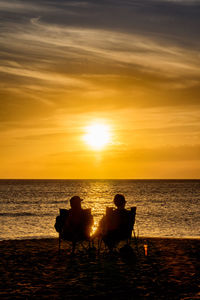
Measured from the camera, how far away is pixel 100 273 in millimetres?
7359

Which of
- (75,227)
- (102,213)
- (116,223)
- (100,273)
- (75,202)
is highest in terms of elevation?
(75,202)

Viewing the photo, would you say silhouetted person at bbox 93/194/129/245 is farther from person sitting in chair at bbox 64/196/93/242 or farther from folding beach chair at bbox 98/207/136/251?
person sitting in chair at bbox 64/196/93/242

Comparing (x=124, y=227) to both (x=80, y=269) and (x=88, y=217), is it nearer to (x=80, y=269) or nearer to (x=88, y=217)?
(x=88, y=217)

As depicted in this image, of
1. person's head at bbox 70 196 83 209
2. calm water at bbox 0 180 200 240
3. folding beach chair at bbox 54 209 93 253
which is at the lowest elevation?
calm water at bbox 0 180 200 240

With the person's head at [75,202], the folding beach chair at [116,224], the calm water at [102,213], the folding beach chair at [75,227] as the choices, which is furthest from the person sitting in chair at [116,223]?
the calm water at [102,213]

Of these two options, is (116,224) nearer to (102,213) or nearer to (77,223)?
(77,223)

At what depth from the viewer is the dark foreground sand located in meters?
6.05

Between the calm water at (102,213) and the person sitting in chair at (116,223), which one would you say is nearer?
the person sitting in chair at (116,223)

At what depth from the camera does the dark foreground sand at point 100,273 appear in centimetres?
605

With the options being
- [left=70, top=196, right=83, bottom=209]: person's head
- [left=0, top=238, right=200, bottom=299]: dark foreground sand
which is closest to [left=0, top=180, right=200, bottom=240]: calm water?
[left=0, top=238, right=200, bottom=299]: dark foreground sand

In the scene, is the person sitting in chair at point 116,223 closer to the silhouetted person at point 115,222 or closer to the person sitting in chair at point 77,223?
the silhouetted person at point 115,222

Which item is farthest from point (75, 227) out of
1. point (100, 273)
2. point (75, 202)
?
point (100, 273)

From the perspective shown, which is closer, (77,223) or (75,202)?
(75,202)

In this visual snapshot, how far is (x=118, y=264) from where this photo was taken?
820 cm
